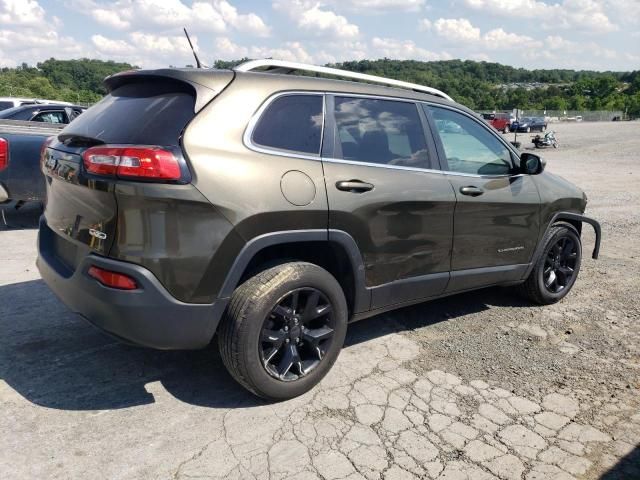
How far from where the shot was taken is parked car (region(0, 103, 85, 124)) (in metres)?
9.31

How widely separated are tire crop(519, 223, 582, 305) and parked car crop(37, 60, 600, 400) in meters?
1.00

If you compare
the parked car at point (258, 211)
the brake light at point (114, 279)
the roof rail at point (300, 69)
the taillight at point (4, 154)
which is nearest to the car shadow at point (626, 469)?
the parked car at point (258, 211)

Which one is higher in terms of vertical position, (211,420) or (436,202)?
(436,202)

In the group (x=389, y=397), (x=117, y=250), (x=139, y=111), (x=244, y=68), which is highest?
(x=244, y=68)

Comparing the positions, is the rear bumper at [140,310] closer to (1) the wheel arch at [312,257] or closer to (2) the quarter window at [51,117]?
(1) the wheel arch at [312,257]

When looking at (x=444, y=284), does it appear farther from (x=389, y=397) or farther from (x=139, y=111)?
(x=139, y=111)

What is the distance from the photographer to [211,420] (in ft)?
9.75

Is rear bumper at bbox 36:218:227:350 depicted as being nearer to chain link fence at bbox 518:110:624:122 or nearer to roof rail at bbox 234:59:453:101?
roof rail at bbox 234:59:453:101

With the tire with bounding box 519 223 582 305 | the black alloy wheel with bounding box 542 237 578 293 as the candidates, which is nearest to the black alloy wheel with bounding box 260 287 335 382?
the tire with bounding box 519 223 582 305

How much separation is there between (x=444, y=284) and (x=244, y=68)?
2.04 m

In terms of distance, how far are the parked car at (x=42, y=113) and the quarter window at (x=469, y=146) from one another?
7668mm

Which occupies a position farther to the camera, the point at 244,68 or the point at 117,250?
the point at 244,68

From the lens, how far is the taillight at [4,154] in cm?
664

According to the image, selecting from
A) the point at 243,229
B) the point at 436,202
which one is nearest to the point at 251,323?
the point at 243,229
